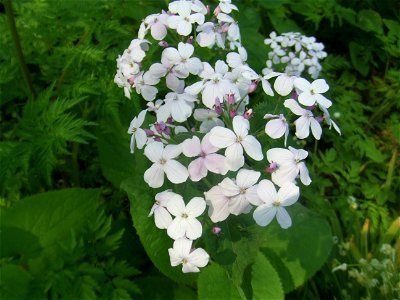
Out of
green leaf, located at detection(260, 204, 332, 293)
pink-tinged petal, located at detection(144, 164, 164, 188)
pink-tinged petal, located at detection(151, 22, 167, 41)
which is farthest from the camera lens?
green leaf, located at detection(260, 204, 332, 293)

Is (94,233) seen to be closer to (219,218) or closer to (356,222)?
(219,218)

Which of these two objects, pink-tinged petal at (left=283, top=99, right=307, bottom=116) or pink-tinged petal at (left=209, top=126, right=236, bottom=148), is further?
pink-tinged petal at (left=283, top=99, right=307, bottom=116)

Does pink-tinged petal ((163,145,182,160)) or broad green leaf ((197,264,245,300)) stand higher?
pink-tinged petal ((163,145,182,160))

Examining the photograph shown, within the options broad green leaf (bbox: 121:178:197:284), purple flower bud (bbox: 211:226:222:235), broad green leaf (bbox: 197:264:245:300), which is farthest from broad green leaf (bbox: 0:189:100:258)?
purple flower bud (bbox: 211:226:222:235)

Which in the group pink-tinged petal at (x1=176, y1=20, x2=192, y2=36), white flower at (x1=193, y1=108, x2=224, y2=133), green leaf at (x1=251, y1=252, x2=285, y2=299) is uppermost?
pink-tinged petal at (x1=176, y1=20, x2=192, y2=36)

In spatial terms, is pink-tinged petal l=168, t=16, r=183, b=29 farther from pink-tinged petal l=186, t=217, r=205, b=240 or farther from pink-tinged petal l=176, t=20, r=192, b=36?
pink-tinged petal l=186, t=217, r=205, b=240

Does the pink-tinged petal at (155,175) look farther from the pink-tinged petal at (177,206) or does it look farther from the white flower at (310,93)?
the white flower at (310,93)

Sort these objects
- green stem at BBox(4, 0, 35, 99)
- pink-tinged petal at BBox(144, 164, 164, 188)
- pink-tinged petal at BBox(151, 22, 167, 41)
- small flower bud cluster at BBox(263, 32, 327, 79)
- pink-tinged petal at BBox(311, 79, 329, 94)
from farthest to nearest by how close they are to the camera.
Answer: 1. small flower bud cluster at BBox(263, 32, 327, 79)
2. green stem at BBox(4, 0, 35, 99)
3. pink-tinged petal at BBox(151, 22, 167, 41)
4. pink-tinged petal at BBox(311, 79, 329, 94)
5. pink-tinged petal at BBox(144, 164, 164, 188)

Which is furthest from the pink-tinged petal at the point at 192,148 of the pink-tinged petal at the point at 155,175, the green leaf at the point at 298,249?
the green leaf at the point at 298,249
